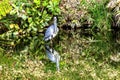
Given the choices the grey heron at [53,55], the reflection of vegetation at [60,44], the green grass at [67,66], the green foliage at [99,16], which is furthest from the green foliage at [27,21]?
the green foliage at [99,16]

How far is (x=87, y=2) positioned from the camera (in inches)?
265

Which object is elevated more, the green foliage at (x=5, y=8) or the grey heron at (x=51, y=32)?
the green foliage at (x=5, y=8)

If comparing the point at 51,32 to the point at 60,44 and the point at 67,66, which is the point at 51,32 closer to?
the point at 60,44

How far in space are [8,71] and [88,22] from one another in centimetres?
161

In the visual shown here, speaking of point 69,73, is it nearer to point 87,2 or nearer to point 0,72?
point 0,72

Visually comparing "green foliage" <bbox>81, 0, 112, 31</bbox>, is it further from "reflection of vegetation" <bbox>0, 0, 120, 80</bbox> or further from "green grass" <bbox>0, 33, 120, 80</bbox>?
"green grass" <bbox>0, 33, 120, 80</bbox>

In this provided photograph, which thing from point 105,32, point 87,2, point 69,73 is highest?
point 87,2

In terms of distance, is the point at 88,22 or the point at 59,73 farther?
the point at 88,22

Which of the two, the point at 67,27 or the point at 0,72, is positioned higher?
the point at 67,27

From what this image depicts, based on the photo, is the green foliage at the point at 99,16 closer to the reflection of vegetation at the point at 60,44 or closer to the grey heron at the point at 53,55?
the reflection of vegetation at the point at 60,44

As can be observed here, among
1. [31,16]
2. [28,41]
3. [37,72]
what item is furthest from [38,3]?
[37,72]

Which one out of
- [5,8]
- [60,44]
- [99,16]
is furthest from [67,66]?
[5,8]

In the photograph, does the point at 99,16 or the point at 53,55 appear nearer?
the point at 53,55

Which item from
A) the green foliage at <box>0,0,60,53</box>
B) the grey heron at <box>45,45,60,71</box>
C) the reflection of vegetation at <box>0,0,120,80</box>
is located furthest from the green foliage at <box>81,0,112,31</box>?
the grey heron at <box>45,45,60,71</box>
